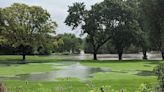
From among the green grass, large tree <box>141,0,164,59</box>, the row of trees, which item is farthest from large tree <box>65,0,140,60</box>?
the green grass

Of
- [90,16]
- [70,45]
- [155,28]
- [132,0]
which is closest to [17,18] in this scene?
[90,16]

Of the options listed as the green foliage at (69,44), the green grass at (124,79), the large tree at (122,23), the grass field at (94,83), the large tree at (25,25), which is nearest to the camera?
the grass field at (94,83)

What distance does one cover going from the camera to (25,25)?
223 feet

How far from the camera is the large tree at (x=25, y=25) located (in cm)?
6581

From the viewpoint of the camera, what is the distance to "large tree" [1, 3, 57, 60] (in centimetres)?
6581

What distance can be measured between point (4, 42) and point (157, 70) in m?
59.9

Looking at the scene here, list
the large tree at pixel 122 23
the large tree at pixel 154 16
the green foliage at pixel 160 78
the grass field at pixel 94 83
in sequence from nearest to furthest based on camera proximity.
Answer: the green foliage at pixel 160 78
the grass field at pixel 94 83
the large tree at pixel 154 16
the large tree at pixel 122 23

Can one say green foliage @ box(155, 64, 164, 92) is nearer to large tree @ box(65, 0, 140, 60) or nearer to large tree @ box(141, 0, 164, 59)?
large tree @ box(141, 0, 164, 59)

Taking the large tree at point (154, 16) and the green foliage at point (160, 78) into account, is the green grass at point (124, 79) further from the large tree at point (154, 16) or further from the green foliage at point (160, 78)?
the large tree at point (154, 16)

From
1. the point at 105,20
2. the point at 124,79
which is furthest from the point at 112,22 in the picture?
the point at 124,79

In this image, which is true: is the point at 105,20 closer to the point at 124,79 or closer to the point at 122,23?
the point at 122,23

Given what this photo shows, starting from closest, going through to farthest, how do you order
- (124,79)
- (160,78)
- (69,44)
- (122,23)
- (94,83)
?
(160,78) < (94,83) < (124,79) < (122,23) < (69,44)

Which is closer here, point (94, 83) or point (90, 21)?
point (94, 83)

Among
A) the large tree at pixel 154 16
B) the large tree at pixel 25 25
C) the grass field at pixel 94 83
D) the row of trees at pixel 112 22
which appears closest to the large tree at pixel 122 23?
the row of trees at pixel 112 22
